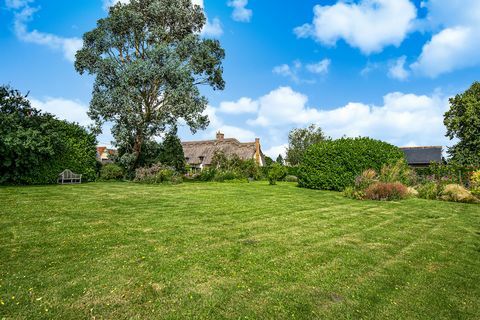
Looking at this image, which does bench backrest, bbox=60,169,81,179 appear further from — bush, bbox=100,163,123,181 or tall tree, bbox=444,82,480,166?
tall tree, bbox=444,82,480,166

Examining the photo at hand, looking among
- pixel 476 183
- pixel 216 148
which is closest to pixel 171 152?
pixel 216 148

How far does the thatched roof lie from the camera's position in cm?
4638

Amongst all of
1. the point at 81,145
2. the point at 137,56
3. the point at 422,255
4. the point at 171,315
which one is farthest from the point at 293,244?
the point at 137,56

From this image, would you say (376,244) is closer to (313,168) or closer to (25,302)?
(25,302)

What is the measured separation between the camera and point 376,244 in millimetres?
5840

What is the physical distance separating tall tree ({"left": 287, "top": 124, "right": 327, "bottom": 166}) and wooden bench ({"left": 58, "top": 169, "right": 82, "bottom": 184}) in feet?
125

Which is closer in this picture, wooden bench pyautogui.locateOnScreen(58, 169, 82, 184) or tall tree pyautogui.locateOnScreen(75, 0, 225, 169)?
wooden bench pyautogui.locateOnScreen(58, 169, 82, 184)

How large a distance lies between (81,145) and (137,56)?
967 cm

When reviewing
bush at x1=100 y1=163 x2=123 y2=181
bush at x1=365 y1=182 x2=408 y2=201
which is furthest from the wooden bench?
bush at x1=365 y1=182 x2=408 y2=201

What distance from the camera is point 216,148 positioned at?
4631cm

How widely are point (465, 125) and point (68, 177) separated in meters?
42.2

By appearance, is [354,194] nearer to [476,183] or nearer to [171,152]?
[476,183]

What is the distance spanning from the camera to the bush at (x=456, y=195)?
14.0 meters

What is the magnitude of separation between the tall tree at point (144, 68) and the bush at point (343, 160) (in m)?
10.6
